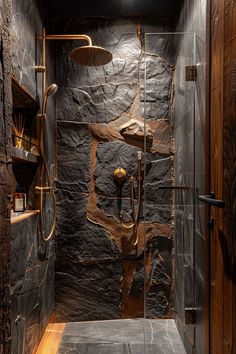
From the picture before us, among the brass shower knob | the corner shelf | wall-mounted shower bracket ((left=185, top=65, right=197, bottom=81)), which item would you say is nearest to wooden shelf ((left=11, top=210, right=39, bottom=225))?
the corner shelf

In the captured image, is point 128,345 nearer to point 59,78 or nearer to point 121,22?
point 59,78

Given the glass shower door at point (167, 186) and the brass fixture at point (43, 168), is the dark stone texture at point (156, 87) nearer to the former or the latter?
the glass shower door at point (167, 186)

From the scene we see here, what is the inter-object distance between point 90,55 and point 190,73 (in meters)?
0.70

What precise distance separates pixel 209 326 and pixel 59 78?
6.95 feet

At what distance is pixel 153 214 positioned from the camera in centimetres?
245

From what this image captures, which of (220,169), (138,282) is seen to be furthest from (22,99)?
(138,282)

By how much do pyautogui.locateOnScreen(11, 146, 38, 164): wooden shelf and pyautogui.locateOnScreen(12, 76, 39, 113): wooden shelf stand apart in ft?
1.14

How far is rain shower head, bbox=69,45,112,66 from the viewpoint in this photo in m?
2.02

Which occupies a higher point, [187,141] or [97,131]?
[97,131]

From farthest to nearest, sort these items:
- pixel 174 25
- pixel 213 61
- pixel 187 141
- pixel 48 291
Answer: pixel 174 25 < pixel 48 291 < pixel 187 141 < pixel 213 61

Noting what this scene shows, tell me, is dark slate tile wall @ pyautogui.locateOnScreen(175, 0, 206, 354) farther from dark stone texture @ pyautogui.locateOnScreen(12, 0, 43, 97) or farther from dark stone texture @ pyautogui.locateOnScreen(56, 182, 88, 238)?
dark stone texture @ pyautogui.locateOnScreen(12, 0, 43, 97)

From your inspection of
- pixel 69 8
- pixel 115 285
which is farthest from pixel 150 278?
pixel 69 8

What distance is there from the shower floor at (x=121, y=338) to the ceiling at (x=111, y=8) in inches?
95.5

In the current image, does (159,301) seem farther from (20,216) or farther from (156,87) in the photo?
(156,87)
